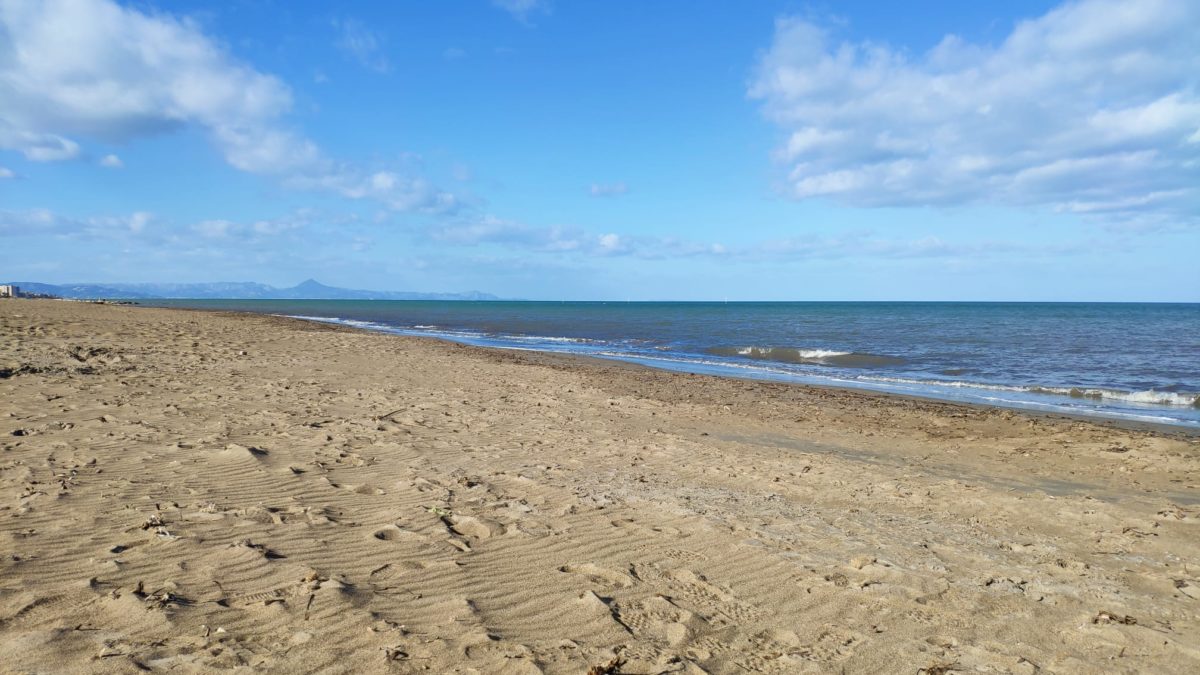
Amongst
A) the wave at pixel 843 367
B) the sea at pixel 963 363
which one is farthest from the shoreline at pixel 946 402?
the wave at pixel 843 367

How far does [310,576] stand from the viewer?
3.92 metres

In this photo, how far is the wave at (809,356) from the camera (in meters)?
23.9

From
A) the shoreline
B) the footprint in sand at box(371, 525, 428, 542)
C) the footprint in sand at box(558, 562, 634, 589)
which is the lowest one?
the shoreline

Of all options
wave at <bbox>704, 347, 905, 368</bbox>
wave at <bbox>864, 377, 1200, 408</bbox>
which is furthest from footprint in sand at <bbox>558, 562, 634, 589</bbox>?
wave at <bbox>704, 347, 905, 368</bbox>

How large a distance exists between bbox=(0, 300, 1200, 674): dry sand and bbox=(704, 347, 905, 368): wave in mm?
13862

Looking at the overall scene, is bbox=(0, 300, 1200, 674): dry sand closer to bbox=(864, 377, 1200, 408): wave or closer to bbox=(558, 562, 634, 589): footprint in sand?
bbox=(558, 562, 634, 589): footprint in sand

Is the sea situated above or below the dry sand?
below

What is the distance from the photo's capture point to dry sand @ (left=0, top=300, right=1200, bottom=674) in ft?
11.0

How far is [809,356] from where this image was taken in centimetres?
2612

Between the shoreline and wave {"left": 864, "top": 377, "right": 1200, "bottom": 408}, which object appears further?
wave {"left": 864, "top": 377, "right": 1200, "bottom": 408}

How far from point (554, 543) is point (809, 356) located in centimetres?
2301

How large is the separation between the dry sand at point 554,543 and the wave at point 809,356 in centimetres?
1386

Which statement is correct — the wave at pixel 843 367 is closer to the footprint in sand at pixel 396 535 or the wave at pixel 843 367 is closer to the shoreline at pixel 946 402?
the shoreline at pixel 946 402

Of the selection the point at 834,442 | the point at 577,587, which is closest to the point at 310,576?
the point at 577,587
